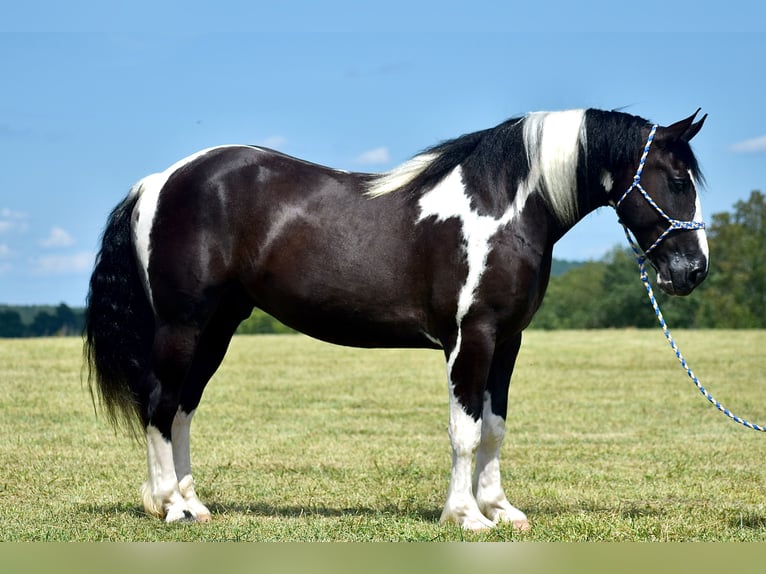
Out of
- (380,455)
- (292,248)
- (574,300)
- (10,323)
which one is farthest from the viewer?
(574,300)

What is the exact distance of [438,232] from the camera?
5977 millimetres

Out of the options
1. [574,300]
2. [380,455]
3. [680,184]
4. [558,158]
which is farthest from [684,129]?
[574,300]

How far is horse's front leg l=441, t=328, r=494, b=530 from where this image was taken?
19.1 ft

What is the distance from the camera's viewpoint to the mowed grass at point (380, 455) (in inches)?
238

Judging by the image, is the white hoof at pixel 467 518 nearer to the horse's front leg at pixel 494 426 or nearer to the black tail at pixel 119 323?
the horse's front leg at pixel 494 426

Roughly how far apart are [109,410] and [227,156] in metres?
1.93

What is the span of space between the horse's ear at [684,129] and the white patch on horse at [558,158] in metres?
0.51

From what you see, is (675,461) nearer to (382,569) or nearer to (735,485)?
(735,485)

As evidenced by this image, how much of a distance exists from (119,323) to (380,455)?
3807 mm

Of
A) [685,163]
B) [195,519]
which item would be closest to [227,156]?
[195,519]

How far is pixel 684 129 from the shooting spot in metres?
5.80

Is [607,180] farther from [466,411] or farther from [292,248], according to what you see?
[292,248]

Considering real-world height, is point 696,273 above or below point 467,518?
above

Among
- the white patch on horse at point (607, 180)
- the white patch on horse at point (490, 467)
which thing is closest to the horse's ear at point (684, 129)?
the white patch on horse at point (607, 180)
